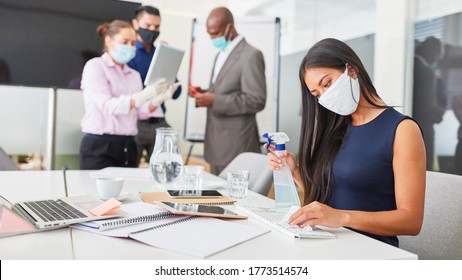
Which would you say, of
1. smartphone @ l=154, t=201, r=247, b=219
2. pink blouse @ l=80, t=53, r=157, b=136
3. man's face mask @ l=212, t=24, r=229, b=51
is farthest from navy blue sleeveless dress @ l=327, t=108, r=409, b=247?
man's face mask @ l=212, t=24, r=229, b=51

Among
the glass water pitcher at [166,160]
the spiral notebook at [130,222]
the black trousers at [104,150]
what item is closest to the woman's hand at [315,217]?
the spiral notebook at [130,222]

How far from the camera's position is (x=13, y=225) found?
0.85 m

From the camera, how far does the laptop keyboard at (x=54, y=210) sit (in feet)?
2.98

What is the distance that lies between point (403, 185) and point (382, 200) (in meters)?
0.15

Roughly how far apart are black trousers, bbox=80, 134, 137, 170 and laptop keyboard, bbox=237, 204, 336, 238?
1447 millimetres

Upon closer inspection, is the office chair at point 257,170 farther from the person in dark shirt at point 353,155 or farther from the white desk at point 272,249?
the white desk at point 272,249

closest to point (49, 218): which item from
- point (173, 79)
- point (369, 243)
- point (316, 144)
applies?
point (369, 243)

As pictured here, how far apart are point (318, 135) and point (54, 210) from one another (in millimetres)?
835

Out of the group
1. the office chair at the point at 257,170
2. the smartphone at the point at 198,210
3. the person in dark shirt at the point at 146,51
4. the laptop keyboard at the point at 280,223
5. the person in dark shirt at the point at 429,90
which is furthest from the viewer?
the person in dark shirt at the point at 146,51

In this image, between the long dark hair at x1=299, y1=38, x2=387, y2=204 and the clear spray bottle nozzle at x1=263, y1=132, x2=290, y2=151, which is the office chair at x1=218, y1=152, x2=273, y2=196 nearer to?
the long dark hair at x1=299, y1=38, x2=387, y2=204

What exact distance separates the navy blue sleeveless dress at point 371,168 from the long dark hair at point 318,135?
0.07 metres
